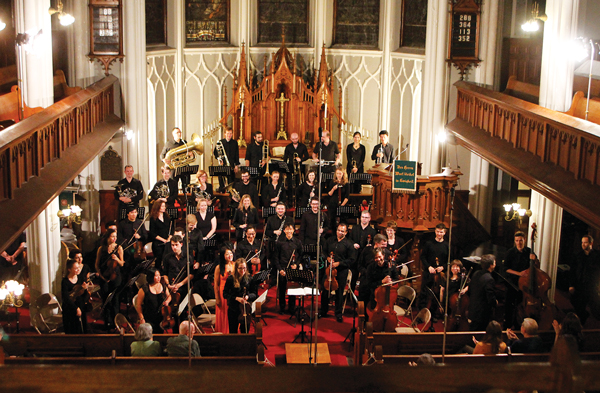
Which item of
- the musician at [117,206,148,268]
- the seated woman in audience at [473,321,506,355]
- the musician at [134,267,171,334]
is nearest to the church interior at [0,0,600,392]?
the seated woman in audience at [473,321,506,355]

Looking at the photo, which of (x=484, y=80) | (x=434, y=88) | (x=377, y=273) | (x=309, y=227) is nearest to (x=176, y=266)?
(x=309, y=227)

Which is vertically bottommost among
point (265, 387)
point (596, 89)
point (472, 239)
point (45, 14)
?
point (472, 239)

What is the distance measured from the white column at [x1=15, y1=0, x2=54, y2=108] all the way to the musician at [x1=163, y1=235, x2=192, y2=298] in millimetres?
2615

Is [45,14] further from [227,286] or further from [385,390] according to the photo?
[385,390]

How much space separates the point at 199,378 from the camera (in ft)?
4.64

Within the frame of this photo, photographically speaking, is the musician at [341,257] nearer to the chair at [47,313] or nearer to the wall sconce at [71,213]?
the chair at [47,313]

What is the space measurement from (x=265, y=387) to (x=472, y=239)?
9.91 m

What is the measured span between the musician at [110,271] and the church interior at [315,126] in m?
0.16

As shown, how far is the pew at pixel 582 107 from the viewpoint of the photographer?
813 centimetres

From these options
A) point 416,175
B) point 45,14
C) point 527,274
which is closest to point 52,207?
point 45,14

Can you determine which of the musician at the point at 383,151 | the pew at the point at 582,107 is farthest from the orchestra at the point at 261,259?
the pew at the point at 582,107

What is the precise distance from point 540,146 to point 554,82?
5.38 feet

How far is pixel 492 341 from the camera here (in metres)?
5.76

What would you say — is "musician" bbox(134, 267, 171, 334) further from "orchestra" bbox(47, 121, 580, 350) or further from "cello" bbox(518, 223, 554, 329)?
"cello" bbox(518, 223, 554, 329)
